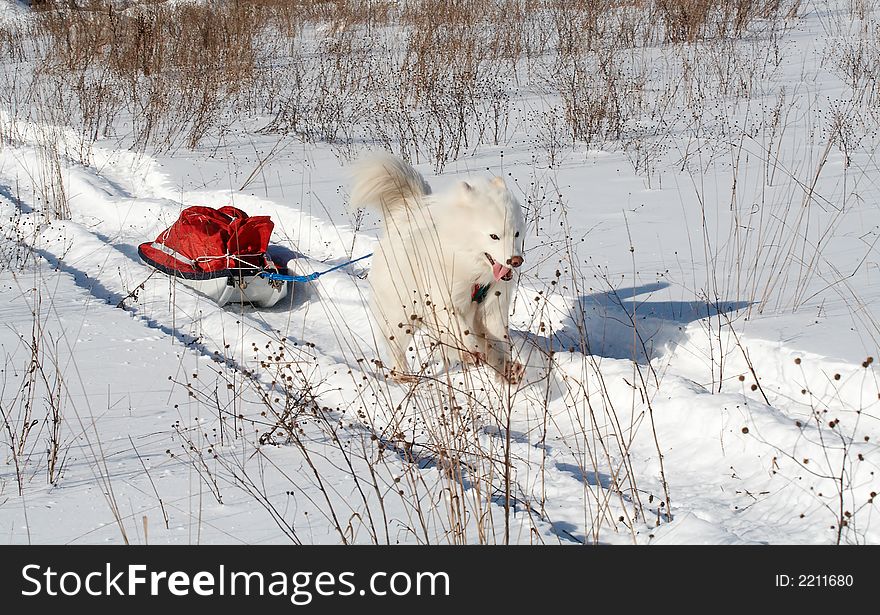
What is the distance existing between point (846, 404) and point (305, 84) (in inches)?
383

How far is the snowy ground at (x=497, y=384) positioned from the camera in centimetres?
254

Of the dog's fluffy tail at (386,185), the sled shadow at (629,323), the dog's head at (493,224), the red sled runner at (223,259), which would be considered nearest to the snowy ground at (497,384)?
the sled shadow at (629,323)

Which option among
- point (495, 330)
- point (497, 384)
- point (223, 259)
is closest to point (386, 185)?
point (495, 330)

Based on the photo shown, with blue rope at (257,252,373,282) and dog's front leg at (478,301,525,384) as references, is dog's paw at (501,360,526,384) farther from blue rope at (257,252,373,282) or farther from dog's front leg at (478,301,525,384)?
blue rope at (257,252,373,282)

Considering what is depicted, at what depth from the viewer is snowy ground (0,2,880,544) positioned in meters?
2.54

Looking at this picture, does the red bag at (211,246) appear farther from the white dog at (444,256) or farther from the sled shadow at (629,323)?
the sled shadow at (629,323)

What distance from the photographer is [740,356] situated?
12.5ft

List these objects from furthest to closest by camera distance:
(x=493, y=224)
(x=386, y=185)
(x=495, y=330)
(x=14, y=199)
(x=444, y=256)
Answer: (x=14, y=199) < (x=495, y=330) < (x=386, y=185) < (x=444, y=256) < (x=493, y=224)

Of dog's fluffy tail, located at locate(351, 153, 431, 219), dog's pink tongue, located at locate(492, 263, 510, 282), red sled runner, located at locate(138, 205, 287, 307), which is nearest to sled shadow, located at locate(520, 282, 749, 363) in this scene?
dog's pink tongue, located at locate(492, 263, 510, 282)

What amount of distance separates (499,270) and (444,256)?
291mm

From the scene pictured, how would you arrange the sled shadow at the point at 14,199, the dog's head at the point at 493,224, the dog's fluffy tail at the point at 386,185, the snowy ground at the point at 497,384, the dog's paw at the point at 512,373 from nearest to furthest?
the snowy ground at the point at 497,384, the dog's paw at the point at 512,373, the dog's head at the point at 493,224, the dog's fluffy tail at the point at 386,185, the sled shadow at the point at 14,199

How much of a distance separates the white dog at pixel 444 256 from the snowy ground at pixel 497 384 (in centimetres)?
22

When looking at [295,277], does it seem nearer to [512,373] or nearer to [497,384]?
[497,384]

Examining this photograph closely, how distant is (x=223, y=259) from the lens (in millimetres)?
4980
